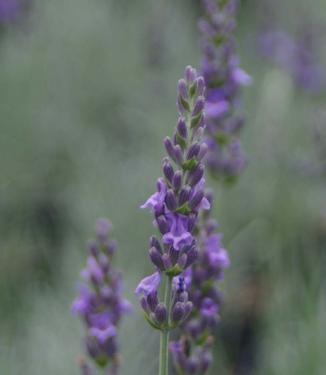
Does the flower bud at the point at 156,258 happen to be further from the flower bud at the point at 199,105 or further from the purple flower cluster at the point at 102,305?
the purple flower cluster at the point at 102,305

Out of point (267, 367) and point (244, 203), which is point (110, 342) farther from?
point (244, 203)

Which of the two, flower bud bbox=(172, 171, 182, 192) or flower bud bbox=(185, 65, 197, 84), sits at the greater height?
flower bud bbox=(185, 65, 197, 84)

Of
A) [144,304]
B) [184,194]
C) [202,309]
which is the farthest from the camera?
[202,309]

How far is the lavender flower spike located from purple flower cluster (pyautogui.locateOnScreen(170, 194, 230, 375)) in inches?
11.5

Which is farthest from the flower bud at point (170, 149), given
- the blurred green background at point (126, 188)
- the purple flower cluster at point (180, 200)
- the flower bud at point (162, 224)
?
the blurred green background at point (126, 188)

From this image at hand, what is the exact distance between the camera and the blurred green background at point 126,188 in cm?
308

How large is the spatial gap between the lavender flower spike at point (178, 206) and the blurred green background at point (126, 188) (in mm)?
1317

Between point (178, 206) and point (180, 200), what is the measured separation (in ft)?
0.04

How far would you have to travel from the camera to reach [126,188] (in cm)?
429

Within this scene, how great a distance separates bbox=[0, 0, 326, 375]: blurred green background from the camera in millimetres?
3080

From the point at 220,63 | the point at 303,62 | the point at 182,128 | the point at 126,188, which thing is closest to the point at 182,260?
the point at 182,128

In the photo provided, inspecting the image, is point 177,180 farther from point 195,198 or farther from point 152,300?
point 152,300

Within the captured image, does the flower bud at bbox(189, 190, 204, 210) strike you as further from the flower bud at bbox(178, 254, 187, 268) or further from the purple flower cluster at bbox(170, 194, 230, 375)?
the purple flower cluster at bbox(170, 194, 230, 375)

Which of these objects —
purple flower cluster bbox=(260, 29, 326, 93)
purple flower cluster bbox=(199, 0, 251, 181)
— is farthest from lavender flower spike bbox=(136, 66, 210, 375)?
purple flower cluster bbox=(260, 29, 326, 93)
